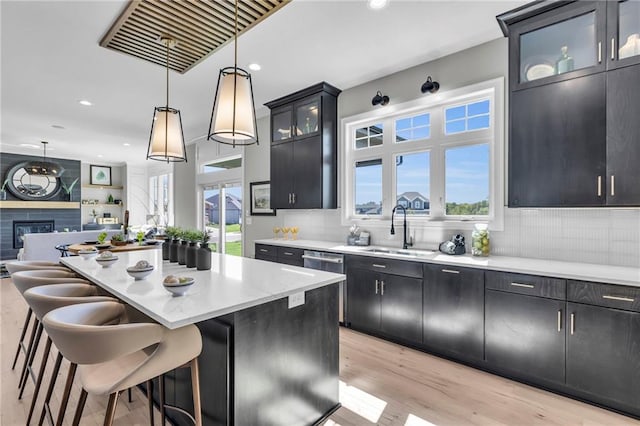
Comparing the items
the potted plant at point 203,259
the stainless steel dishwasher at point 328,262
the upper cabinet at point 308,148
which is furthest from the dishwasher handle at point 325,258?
the potted plant at point 203,259

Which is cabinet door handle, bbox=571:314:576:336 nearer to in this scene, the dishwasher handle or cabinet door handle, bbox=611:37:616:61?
cabinet door handle, bbox=611:37:616:61

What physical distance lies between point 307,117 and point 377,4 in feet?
6.18

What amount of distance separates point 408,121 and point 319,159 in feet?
3.86

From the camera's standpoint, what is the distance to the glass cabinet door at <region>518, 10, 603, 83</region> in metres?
2.23

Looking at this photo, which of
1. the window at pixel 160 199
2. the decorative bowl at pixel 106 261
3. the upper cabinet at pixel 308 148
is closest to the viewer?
the decorative bowl at pixel 106 261

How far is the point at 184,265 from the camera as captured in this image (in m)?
Answer: 2.43

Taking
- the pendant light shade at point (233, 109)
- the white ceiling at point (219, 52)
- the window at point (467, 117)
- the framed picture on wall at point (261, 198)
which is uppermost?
the white ceiling at point (219, 52)

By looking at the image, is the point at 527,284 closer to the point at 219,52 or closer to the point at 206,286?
the point at 206,286

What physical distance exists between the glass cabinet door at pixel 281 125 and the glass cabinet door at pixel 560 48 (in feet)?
9.16

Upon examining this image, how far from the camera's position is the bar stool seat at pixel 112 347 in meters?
1.18

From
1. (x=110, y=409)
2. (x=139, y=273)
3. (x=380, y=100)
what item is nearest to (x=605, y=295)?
(x=380, y=100)

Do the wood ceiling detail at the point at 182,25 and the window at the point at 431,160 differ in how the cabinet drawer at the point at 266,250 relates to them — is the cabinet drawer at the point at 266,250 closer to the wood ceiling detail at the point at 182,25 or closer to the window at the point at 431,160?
the window at the point at 431,160

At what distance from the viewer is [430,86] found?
10.6 ft

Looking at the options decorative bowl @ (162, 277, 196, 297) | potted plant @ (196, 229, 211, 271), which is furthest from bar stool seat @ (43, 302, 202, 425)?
potted plant @ (196, 229, 211, 271)
